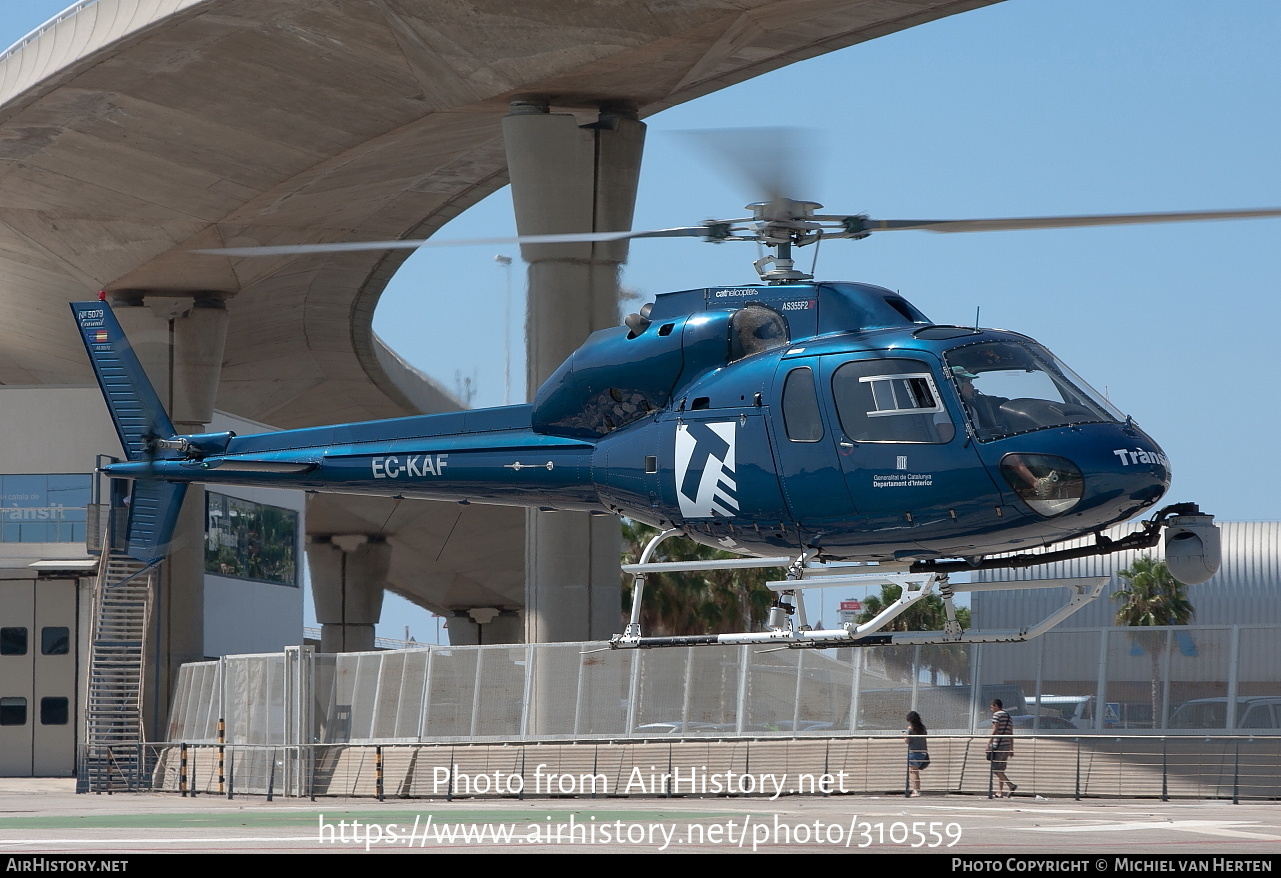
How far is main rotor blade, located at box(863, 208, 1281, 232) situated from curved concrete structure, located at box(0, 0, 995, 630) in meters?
11.8

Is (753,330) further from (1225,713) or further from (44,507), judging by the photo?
(44,507)

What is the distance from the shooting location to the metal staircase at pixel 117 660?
3475cm

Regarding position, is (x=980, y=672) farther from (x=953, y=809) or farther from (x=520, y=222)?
(x=520, y=222)

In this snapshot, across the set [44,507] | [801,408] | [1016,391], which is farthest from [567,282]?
[1016,391]

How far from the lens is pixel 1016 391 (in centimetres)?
1411

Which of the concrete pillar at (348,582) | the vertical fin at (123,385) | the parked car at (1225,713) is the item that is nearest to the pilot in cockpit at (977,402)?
the parked car at (1225,713)

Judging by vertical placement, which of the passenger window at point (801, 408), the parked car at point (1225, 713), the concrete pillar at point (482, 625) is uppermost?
the passenger window at point (801, 408)

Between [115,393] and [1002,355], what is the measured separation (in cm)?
1234

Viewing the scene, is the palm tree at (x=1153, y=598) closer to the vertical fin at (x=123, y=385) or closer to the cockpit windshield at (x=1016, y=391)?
the vertical fin at (x=123, y=385)

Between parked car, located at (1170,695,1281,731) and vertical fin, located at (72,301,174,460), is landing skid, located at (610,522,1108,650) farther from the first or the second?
vertical fin, located at (72,301,174,460)

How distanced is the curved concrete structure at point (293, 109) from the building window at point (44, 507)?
6.28 metres

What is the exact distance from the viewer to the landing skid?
14578 mm

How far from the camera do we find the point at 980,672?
862 inches

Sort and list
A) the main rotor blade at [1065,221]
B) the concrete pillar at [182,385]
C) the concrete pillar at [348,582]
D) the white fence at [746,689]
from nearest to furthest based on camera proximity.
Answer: the main rotor blade at [1065,221], the white fence at [746,689], the concrete pillar at [182,385], the concrete pillar at [348,582]
